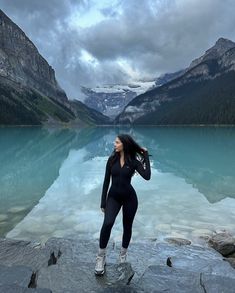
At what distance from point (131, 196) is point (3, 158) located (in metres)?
44.7

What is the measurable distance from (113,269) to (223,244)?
593 centimetres

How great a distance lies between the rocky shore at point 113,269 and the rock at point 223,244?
37 millimetres

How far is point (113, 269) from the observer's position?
34.1ft

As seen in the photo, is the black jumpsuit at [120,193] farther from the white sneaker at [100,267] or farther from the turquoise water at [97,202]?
the turquoise water at [97,202]

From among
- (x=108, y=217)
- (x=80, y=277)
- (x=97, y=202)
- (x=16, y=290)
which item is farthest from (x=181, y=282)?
(x=97, y=202)

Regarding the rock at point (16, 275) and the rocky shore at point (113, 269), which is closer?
the rock at point (16, 275)

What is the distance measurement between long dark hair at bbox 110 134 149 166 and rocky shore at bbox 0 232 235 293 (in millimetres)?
2842

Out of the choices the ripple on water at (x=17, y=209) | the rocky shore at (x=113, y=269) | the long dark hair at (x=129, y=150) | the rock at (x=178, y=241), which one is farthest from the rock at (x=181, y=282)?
the ripple on water at (x=17, y=209)

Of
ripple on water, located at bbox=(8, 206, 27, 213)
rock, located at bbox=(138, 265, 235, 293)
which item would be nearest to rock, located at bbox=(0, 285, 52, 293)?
rock, located at bbox=(138, 265, 235, 293)

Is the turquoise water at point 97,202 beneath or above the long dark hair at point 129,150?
beneath

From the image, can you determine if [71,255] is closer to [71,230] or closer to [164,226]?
[71,230]

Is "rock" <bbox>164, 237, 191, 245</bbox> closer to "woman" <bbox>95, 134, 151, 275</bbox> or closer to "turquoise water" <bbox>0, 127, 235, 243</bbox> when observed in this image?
"turquoise water" <bbox>0, 127, 235, 243</bbox>

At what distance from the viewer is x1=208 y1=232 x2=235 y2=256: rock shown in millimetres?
14523

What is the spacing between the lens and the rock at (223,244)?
47.6 ft
